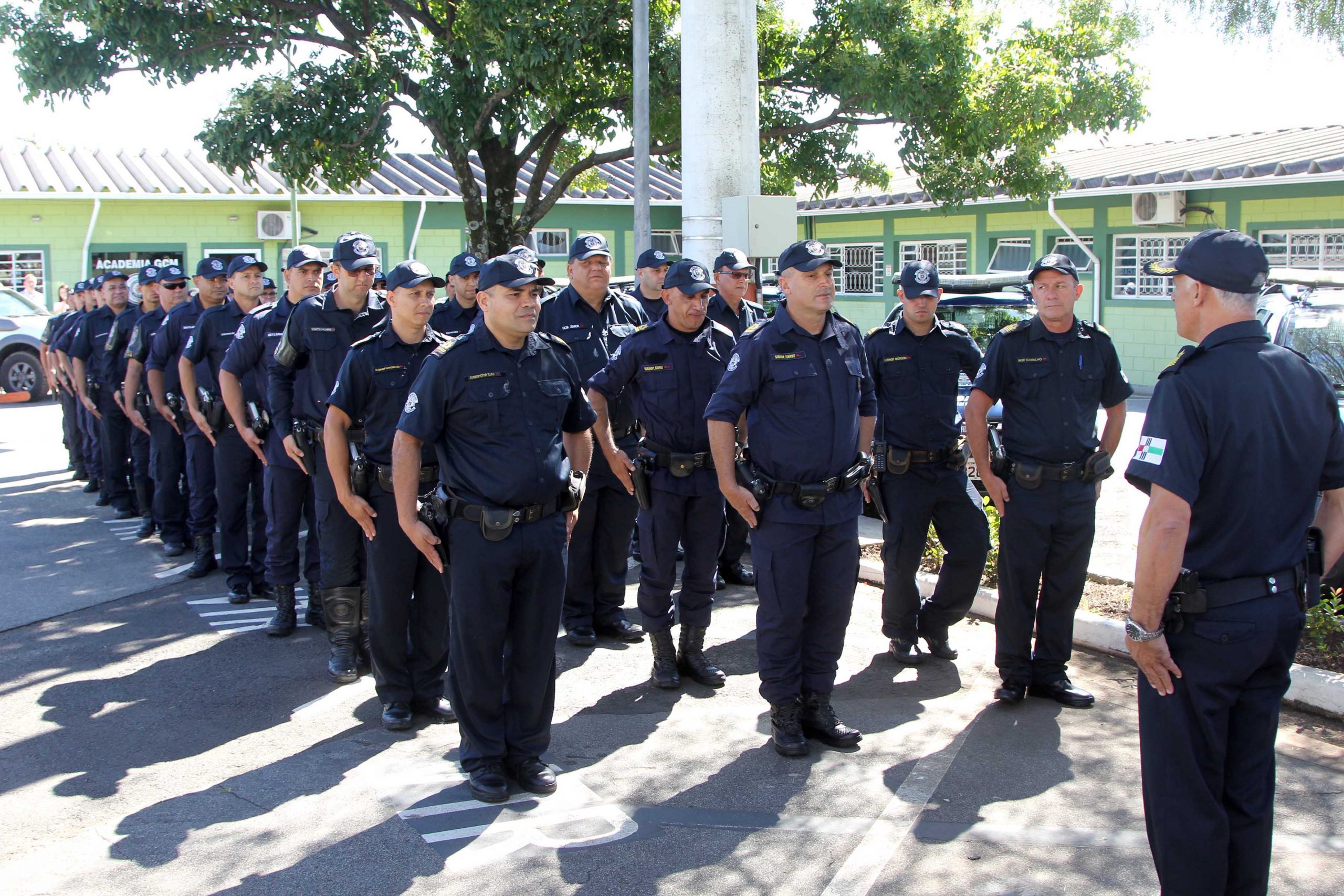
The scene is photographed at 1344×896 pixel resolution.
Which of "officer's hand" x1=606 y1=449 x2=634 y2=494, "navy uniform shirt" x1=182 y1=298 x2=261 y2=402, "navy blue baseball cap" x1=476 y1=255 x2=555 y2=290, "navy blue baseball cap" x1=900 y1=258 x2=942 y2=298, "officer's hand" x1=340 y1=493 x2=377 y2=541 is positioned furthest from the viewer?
"navy uniform shirt" x1=182 y1=298 x2=261 y2=402

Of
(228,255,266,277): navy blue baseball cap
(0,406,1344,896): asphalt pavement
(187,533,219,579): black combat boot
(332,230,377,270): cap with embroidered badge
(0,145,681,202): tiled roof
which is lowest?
(0,406,1344,896): asphalt pavement

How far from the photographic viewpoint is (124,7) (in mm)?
11367

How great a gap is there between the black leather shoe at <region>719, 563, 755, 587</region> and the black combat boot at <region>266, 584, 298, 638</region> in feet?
9.15

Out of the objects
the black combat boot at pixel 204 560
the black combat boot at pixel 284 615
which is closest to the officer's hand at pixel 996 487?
the black combat boot at pixel 284 615

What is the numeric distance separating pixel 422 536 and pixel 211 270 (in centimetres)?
467

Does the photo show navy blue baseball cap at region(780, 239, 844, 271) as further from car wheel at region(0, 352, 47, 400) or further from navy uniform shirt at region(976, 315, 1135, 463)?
car wheel at region(0, 352, 47, 400)

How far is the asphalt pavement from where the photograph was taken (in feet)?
13.5

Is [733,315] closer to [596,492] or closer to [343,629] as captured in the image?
[596,492]

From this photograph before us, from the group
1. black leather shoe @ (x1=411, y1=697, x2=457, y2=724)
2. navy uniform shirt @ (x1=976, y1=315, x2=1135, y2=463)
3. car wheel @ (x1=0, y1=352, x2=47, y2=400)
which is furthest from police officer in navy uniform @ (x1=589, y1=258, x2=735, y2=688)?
car wheel @ (x1=0, y1=352, x2=47, y2=400)

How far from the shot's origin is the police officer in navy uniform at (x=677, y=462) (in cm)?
610

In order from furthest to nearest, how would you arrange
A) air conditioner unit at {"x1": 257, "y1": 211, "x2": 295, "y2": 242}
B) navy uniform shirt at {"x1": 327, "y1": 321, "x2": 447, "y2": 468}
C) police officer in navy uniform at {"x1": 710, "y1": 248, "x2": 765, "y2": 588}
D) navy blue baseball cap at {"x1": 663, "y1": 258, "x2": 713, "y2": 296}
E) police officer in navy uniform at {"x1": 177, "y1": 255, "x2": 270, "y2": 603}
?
1. air conditioner unit at {"x1": 257, "y1": 211, "x2": 295, "y2": 242}
2. police officer in navy uniform at {"x1": 177, "y1": 255, "x2": 270, "y2": 603}
3. police officer in navy uniform at {"x1": 710, "y1": 248, "x2": 765, "y2": 588}
4. navy blue baseball cap at {"x1": 663, "y1": 258, "x2": 713, "y2": 296}
5. navy uniform shirt at {"x1": 327, "y1": 321, "x2": 447, "y2": 468}

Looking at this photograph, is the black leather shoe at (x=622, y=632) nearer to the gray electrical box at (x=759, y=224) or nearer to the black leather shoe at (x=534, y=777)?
the black leather shoe at (x=534, y=777)

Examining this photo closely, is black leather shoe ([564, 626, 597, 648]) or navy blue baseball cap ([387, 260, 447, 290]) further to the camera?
black leather shoe ([564, 626, 597, 648])

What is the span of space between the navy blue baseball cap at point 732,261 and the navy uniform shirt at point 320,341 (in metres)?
→ 2.15
